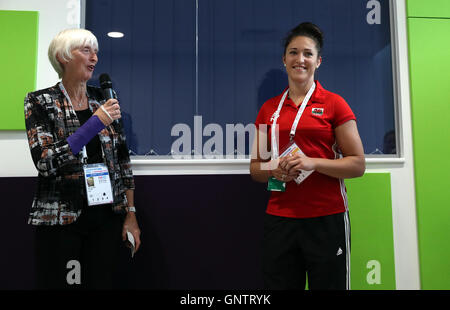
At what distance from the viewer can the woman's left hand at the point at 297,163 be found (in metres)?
1.39

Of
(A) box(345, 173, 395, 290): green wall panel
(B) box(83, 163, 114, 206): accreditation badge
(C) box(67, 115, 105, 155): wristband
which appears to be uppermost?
(C) box(67, 115, 105, 155): wristband

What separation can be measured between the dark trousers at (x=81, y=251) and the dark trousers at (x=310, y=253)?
0.76 m

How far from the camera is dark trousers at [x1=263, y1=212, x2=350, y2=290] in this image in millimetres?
1382

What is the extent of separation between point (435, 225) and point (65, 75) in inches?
103

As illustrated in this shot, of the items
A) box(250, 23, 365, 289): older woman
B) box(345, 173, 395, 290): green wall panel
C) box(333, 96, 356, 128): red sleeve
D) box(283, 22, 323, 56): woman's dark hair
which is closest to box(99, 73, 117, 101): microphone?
box(250, 23, 365, 289): older woman

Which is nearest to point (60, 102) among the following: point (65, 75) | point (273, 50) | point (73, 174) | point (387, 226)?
point (65, 75)

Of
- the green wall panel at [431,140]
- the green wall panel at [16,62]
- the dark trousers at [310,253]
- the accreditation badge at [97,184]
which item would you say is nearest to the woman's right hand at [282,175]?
the dark trousers at [310,253]

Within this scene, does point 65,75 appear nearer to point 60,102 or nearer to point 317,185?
point 60,102

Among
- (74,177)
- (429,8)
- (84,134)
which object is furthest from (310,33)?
(429,8)

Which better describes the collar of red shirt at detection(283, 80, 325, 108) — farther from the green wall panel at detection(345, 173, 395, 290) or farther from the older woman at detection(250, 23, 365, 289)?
the green wall panel at detection(345, 173, 395, 290)

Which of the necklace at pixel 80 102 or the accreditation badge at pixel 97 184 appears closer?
the accreditation badge at pixel 97 184

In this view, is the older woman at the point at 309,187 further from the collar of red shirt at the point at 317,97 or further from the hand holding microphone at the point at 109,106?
the hand holding microphone at the point at 109,106

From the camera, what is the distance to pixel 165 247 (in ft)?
6.99

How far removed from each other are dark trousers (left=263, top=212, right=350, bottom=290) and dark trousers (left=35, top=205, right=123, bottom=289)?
759 millimetres
